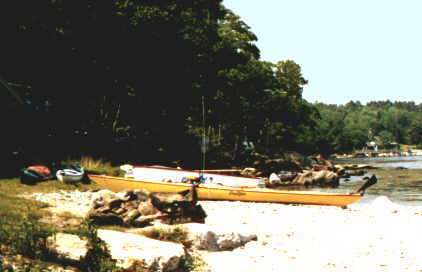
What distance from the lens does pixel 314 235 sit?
14.3 m

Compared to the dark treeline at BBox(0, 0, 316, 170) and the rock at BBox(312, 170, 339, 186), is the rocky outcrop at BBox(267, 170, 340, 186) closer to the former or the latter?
the rock at BBox(312, 170, 339, 186)

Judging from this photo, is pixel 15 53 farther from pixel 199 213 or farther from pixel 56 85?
pixel 199 213

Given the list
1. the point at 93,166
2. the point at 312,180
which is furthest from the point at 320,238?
the point at 312,180

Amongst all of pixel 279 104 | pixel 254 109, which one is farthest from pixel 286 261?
pixel 279 104

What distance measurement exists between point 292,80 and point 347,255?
66.2m

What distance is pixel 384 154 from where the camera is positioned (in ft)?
652

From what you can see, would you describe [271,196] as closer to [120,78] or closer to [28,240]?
[28,240]

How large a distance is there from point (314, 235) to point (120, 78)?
24829 millimetres

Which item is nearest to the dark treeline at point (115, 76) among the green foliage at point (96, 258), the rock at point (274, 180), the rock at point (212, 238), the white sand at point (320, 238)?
the rock at point (274, 180)

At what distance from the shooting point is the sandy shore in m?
10.5

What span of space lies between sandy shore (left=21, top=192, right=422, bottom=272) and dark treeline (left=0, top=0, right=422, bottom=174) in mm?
10033

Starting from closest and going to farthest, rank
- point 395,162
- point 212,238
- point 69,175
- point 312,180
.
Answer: point 212,238 → point 69,175 → point 312,180 → point 395,162

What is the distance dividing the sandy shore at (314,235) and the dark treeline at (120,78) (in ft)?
32.9

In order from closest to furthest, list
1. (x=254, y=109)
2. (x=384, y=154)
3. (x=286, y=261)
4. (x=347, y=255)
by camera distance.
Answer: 1. (x=286, y=261)
2. (x=347, y=255)
3. (x=254, y=109)
4. (x=384, y=154)
